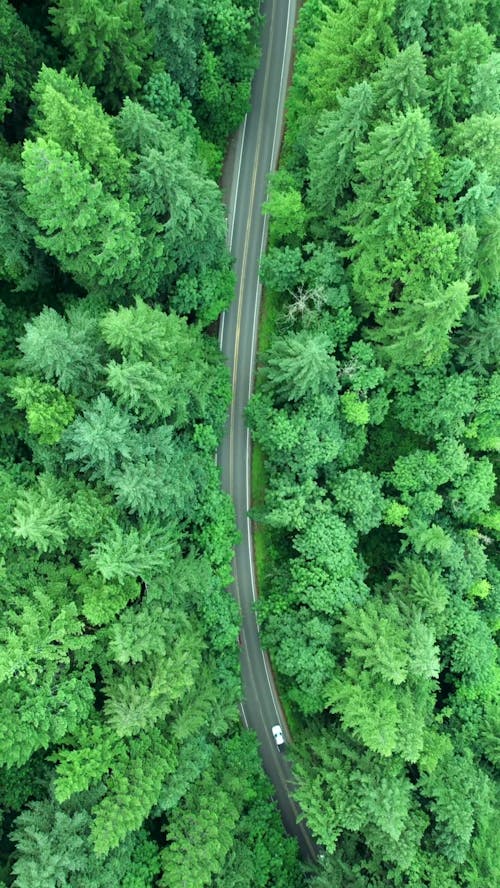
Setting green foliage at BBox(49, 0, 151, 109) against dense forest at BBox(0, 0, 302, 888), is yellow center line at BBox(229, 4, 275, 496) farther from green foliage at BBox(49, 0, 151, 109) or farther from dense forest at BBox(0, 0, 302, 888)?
green foliage at BBox(49, 0, 151, 109)

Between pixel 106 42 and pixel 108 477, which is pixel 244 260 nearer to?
pixel 106 42

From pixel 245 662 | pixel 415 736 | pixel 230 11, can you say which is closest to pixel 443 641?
pixel 415 736

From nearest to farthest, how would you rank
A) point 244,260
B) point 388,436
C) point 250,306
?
point 388,436, point 250,306, point 244,260

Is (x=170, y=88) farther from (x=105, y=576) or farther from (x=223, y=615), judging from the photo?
(x=223, y=615)

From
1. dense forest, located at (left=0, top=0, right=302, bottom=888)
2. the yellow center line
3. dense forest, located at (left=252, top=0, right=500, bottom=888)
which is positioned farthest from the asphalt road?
dense forest, located at (left=0, top=0, right=302, bottom=888)

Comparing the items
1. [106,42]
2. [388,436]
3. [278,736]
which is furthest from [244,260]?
[278,736]

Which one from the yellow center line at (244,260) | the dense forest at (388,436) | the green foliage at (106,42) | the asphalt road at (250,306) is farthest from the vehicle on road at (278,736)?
the green foliage at (106,42)
